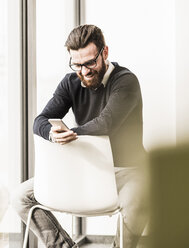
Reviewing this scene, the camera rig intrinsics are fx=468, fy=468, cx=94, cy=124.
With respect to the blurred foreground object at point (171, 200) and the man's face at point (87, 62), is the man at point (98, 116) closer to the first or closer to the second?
the man's face at point (87, 62)

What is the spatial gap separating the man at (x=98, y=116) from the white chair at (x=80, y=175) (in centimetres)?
5

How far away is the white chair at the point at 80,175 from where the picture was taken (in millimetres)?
1803

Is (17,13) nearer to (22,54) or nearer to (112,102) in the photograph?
(22,54)

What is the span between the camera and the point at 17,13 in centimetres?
254

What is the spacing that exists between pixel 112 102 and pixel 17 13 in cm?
84

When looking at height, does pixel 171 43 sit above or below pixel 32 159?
above

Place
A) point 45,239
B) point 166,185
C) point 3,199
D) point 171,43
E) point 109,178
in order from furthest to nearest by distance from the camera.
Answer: point 171,43 → point 3,199 → point 45,239 → point 109,178 → point 166,185

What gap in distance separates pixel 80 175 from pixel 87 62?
2.42 ft

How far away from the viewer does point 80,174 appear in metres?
1.82

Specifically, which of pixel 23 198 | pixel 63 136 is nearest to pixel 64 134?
pixel 63 136

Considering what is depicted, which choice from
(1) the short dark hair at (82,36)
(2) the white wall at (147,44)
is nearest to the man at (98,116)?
(1) the short dark hair at (82,36)

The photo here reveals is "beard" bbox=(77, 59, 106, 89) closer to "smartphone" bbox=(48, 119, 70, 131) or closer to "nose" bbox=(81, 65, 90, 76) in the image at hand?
"nose" bbox=(81, 65, 90, 76)

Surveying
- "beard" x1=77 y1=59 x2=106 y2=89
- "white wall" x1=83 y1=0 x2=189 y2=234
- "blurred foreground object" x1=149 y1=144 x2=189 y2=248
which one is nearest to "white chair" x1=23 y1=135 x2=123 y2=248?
"beard" x1=77 y1=59 x2=106 y2=89

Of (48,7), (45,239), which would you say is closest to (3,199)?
(45,239)
